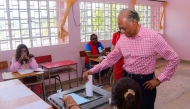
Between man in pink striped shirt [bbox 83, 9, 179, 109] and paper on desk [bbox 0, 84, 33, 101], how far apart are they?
0.58 meters

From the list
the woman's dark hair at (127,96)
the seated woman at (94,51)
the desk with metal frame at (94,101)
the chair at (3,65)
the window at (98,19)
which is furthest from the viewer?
the window at (98,19)

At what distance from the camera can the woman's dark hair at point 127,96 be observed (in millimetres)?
990

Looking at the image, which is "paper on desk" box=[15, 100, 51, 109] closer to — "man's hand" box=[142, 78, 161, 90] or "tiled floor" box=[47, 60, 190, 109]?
"man's hand" box=[142, 78, 161, 90]

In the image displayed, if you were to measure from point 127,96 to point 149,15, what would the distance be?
6.33 metres

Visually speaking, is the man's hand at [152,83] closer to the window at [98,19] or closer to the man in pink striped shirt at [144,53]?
the man in pink striped shirt at [144,53]

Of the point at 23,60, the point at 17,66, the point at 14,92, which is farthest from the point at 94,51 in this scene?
the point at 14,92

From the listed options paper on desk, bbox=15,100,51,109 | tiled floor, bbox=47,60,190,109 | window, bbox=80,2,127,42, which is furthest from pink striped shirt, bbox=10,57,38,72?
paper on desk, bbox=15,100,51,109

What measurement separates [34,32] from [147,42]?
3086mm

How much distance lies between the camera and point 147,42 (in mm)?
1475

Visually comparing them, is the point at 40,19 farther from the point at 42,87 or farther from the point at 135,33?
the point at 135,33

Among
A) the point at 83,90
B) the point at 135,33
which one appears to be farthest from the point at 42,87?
the point at 135,33

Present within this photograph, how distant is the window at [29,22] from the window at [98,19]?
658 mm

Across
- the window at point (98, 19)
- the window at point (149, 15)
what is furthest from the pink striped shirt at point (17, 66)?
the window at point (149, 15)

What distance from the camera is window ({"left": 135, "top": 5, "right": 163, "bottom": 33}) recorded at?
6.43m
